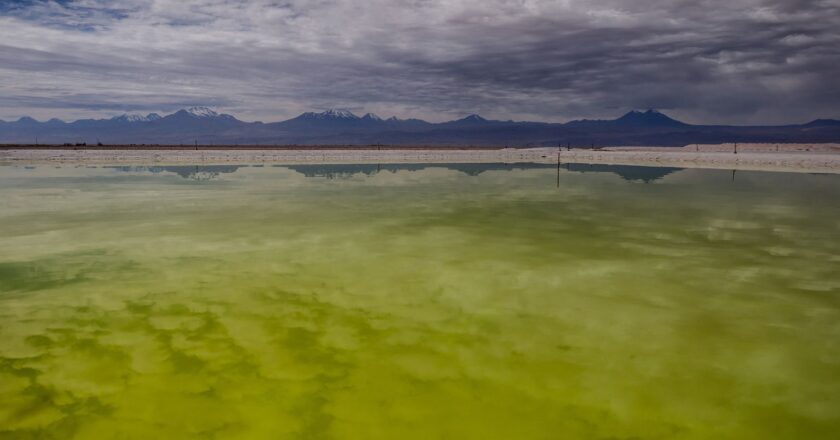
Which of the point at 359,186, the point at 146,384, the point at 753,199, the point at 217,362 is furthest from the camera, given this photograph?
the point at 359,186

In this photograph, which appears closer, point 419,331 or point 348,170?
point 419,331

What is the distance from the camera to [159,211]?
18.8 metres

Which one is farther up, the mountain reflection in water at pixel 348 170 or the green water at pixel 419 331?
the mountain reflection in water at pixel 348 170

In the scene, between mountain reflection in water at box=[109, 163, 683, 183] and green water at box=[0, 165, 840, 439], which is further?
mountain reflection in water at box=[109, 163, 683, 183]

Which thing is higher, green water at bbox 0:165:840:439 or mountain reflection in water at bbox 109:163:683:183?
mountain reflection in water at bbox 109:163:683:183

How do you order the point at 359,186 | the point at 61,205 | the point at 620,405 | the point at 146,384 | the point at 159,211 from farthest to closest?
the point at 359,186 < the point at 61,205 < the point at 159,211 < the point at 146,384 < the point at 620,405

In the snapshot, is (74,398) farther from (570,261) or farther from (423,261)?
(570,261)

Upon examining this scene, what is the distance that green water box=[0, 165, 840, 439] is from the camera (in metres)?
5.16

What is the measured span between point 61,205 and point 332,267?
48.2 feet

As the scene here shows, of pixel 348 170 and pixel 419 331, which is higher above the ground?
pixel 348 170

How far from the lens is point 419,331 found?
7.27 m

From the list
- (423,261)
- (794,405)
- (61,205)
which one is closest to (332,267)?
(423,261)

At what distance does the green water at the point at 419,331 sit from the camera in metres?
5.16

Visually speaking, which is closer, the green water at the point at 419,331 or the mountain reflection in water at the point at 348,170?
the green water at the point at 419,331
